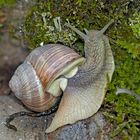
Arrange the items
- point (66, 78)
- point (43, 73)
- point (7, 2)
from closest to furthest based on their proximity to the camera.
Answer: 1. point (43, 73)
2. point (66, 78)
3. point (7, 2)

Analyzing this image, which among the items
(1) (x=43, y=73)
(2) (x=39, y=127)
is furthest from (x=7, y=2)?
(2) (x=39, y=127)

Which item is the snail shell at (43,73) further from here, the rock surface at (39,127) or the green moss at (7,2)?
the green moss at (7,2)

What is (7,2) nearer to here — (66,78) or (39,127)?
(66,78)

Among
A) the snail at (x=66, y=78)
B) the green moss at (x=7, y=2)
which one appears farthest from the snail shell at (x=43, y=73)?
the green moss at (x=7, y=2)

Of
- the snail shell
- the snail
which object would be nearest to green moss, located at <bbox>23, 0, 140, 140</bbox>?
the snail

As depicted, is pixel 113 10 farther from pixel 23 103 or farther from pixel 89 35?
pixel 23 103

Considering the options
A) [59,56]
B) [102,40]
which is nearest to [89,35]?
[102,40]

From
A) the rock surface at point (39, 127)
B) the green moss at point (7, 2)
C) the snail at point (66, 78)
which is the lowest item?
the rock surface at point (39, 127)
